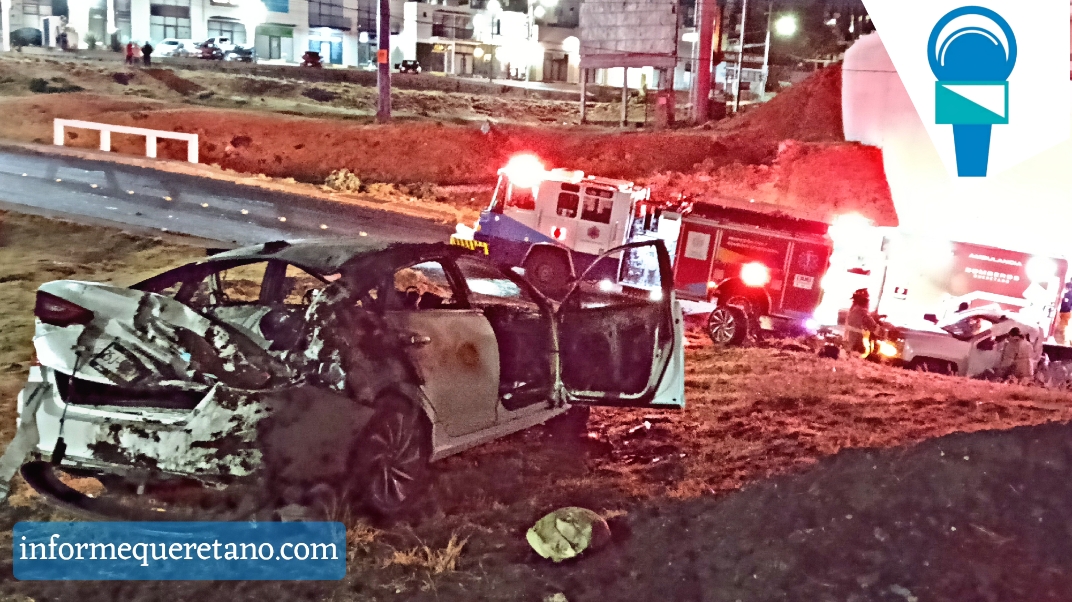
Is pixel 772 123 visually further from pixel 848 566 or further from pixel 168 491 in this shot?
pixel 168 491

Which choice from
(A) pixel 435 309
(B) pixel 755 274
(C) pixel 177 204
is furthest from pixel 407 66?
(A) pixel 435 309

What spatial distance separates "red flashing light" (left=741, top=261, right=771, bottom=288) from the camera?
7.25m

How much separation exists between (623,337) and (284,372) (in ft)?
6.66

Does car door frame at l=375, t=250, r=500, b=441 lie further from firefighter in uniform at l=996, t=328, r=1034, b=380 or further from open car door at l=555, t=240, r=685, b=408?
firefighter in uniform at l=996, t=328, r=1034, b=380

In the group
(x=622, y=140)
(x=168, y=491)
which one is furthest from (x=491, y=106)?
(x=168, y=491)

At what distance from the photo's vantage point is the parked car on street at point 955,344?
293 inches

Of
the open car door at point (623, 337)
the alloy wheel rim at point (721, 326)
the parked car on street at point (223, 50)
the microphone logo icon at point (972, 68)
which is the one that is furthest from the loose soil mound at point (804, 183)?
the parked car on street at point (223, 50)

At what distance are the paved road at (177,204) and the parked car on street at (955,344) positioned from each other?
13.0 feet

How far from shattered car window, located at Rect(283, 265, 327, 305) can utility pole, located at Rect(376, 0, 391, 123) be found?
3297mm

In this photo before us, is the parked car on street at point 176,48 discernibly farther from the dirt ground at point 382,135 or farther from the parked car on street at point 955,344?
the parked car on street at point 955,344

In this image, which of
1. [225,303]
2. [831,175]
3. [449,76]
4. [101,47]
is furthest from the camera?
[831,175]

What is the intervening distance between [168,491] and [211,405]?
0.47 m

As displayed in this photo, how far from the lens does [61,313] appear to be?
389 cm

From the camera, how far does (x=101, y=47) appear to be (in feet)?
21.2
